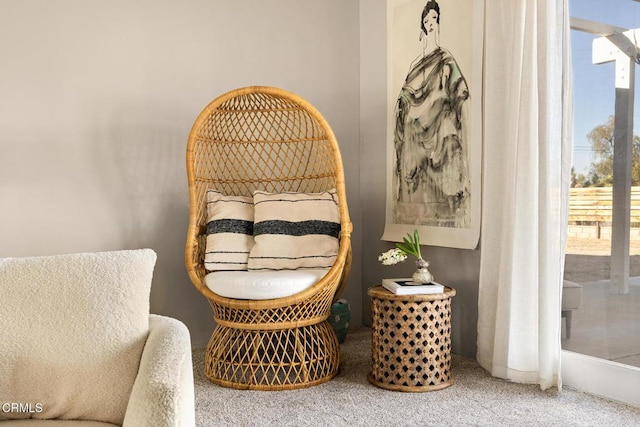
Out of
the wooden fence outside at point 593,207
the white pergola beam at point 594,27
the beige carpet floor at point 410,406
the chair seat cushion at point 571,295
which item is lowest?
the beige carpet floor at point 410,406

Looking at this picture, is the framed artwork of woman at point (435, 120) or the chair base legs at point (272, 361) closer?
the chair base legs at point (272, 361)

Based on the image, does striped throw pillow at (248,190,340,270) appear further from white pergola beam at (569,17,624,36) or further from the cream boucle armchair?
the cream boucle armchair

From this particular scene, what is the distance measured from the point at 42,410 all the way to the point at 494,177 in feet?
7.05

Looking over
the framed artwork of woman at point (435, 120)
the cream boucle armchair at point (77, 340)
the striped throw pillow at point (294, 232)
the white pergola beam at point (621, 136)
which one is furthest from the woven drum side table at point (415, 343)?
the cream boucle armchair at point (77, 340)

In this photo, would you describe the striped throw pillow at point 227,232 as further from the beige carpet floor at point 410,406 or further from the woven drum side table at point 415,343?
the woven drum side table at point 415,343

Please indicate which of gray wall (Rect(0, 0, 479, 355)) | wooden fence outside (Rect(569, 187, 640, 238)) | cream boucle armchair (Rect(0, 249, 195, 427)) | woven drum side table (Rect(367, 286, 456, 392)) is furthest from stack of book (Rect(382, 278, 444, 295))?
cream boucle armchair (Rect(0, 249, 195, 427))

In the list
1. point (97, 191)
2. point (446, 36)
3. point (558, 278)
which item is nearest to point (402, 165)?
point (446, 36)

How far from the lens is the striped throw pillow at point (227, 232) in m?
3.06

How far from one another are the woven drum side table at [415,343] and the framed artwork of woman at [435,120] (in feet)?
1.83

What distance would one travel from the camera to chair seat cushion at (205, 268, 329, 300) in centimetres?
271

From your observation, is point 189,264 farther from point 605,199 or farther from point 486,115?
point 605,199

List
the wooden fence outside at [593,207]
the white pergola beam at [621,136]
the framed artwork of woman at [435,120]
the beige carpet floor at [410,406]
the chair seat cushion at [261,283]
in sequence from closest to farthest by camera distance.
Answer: the beige carpet floor at [410,406] < the white pergola beam at [621,136] < the wooden fence outside at [593,207] < the chair seat cushion at [261,283] < the framed artwork of woman at [435,120]
